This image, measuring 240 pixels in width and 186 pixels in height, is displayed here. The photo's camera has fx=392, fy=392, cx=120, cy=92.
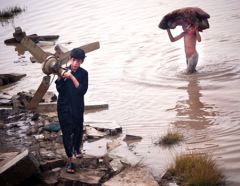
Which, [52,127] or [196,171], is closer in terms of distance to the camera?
[196,171]

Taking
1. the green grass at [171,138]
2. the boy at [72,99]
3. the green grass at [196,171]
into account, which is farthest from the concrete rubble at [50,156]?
the green grass at [171,138]

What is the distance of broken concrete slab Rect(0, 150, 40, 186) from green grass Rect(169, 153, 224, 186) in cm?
196

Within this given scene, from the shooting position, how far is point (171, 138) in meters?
6.66

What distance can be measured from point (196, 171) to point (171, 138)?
1550 millimetres

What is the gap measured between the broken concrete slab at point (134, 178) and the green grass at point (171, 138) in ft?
3.70

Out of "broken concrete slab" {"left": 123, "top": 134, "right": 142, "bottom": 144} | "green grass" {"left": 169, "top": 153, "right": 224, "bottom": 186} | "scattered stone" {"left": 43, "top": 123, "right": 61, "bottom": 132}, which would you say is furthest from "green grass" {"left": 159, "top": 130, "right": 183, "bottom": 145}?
"scattered stone" {"left": 43, "top": 123, "right": 61, "bottom": 132}

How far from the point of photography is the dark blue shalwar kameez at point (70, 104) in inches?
206

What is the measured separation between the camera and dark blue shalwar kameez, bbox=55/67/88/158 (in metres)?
5.24

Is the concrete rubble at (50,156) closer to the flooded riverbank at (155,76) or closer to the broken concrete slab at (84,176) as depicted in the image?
the broken concrete slab at (84,176)

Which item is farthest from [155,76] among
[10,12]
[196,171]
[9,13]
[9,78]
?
[10,12]

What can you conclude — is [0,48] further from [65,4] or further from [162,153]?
[162,153]

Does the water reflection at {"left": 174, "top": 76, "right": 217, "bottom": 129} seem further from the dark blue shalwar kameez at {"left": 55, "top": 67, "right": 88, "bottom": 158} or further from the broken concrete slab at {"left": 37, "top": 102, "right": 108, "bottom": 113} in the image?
the dark blue shalwar kameez at {"left": 55, "top": 67, "right": 88, "bottom": 158}

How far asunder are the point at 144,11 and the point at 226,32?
6092 millimetres

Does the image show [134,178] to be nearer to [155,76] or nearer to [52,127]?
[52,127]
